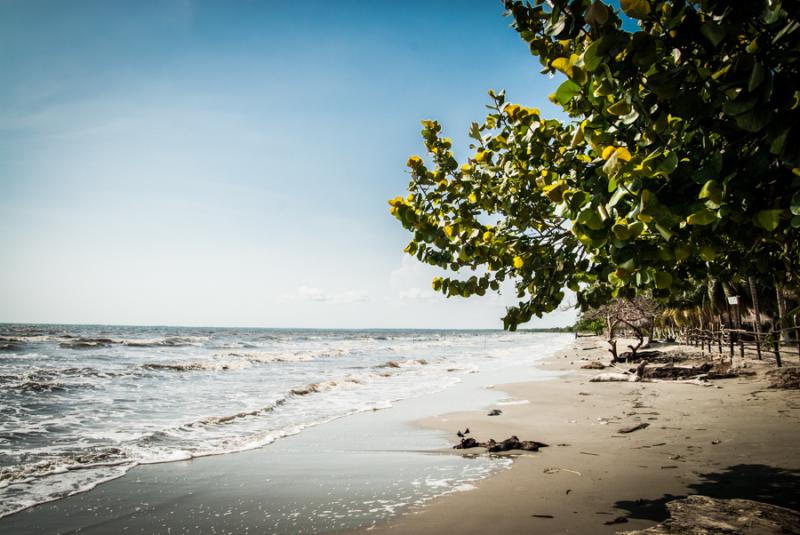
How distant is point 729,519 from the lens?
370cm

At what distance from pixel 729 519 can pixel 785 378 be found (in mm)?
11190

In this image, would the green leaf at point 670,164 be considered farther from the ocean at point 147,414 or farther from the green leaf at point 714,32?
the ocean at point 147,414

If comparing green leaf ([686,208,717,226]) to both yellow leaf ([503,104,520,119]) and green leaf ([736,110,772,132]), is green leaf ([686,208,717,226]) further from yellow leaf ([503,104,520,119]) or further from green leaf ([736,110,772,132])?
yellow leaf ([503,104,520,119])

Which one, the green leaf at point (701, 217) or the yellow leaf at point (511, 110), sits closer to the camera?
the green leaf at point (701, 217)

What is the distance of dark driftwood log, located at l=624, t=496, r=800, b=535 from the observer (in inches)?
138

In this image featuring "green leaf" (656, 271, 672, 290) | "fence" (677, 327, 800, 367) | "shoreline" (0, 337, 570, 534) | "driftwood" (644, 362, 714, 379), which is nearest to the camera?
"green leaf" (656, 271, 672, 290)

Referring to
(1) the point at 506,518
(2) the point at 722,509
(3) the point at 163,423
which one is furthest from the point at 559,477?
(3) the point at 163,423

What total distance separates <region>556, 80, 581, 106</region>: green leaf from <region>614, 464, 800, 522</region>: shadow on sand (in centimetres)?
391

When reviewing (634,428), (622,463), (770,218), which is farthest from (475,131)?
(634,428)

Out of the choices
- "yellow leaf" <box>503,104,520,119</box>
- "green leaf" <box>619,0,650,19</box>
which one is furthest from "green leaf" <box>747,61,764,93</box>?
"yellow leaf" <box>503,104,520,119</box>

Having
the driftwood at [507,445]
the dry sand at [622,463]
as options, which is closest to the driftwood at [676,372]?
the dry sand at [622,463]

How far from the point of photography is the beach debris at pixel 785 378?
11372mm

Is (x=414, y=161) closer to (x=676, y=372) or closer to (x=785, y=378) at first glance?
(x=785, y=378)

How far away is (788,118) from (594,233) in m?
0.91
